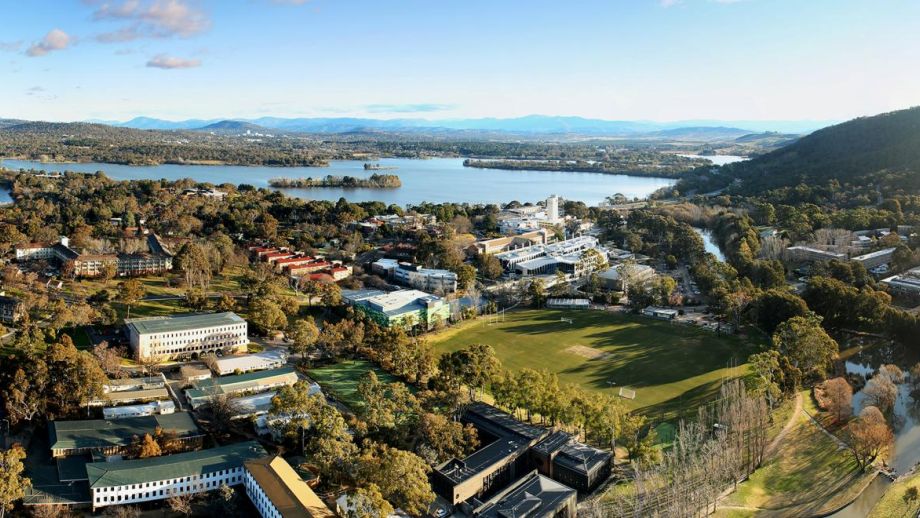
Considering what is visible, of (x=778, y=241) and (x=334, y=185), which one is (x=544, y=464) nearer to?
(x=778, y=241)

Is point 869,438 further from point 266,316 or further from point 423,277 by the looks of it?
point 423,277

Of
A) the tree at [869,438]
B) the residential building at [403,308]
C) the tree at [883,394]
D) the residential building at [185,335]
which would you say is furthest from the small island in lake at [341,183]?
the tree at [869,438]

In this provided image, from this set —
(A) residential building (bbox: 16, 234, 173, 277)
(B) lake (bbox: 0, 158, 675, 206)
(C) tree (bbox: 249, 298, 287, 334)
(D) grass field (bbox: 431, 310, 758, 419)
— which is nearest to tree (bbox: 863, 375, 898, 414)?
(D) grass field (bbox: 431, 310, 758, 419)

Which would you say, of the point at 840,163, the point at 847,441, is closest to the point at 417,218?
the point at 847,441

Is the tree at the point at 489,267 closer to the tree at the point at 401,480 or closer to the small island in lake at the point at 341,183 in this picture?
the tree at the point at 401,480

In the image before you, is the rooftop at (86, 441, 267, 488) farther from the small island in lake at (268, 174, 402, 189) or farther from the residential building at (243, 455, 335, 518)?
the small island in lake at (268, 174, 402, 189)

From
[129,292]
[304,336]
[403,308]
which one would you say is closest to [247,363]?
[304,336]
